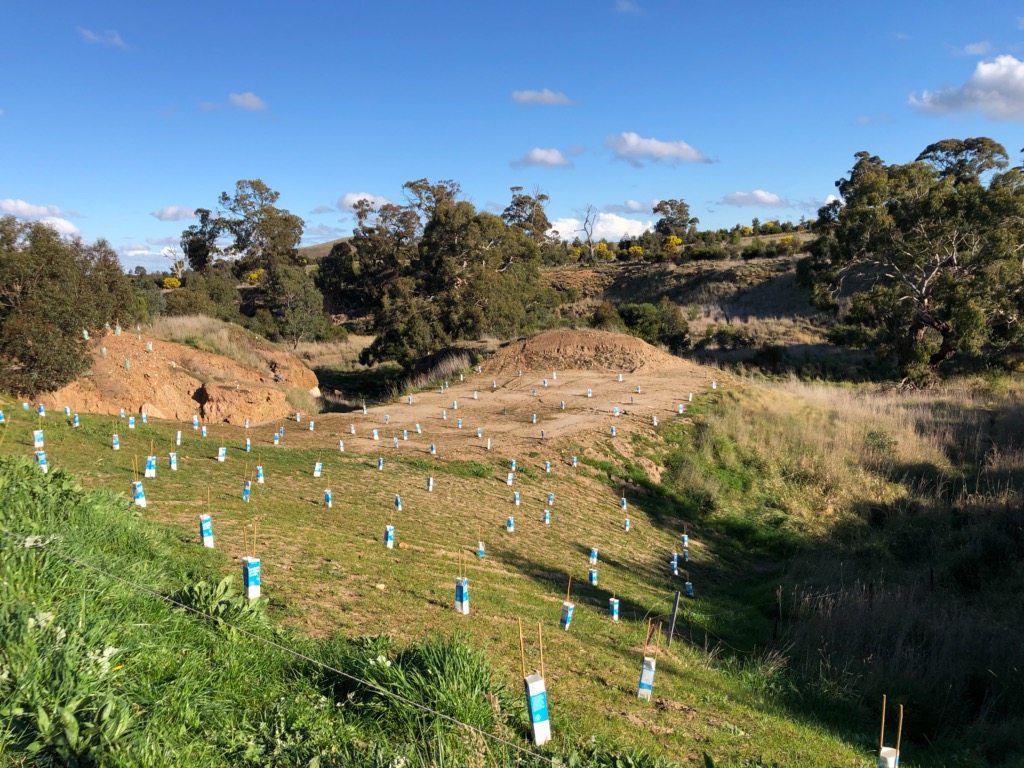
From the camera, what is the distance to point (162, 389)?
66.5 feet

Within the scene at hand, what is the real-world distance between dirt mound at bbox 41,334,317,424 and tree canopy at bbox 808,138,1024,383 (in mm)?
23855

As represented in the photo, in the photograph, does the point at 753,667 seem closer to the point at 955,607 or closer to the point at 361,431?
the point at 955,607

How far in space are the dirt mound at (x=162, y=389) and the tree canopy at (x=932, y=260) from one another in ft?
78.3

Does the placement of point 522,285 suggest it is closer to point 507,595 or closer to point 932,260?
point 932,260

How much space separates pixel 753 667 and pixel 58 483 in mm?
7385

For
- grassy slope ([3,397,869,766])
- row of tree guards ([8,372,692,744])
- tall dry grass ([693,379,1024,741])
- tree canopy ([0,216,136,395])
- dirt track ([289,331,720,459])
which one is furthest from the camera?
dirt track ([289,331,720,459])

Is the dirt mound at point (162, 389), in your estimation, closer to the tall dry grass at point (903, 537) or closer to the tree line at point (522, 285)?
the tree line at point (522, 285)

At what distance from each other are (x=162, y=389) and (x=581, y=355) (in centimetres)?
1693

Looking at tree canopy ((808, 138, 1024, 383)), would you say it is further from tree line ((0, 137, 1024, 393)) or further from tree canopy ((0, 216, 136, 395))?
tree canopy ((0, 216, 136, 395))

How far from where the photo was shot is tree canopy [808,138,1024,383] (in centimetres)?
2542

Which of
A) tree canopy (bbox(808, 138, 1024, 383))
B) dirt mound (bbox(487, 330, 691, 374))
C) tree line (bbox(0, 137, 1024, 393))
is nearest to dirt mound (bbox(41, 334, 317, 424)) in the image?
tree line (bbox(0, 137, 1024, 393))

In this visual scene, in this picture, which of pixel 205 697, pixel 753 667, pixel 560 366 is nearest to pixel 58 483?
pixel 205 697

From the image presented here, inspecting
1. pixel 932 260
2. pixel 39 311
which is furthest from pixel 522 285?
pixel 39 311

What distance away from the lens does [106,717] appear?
3338 mm
